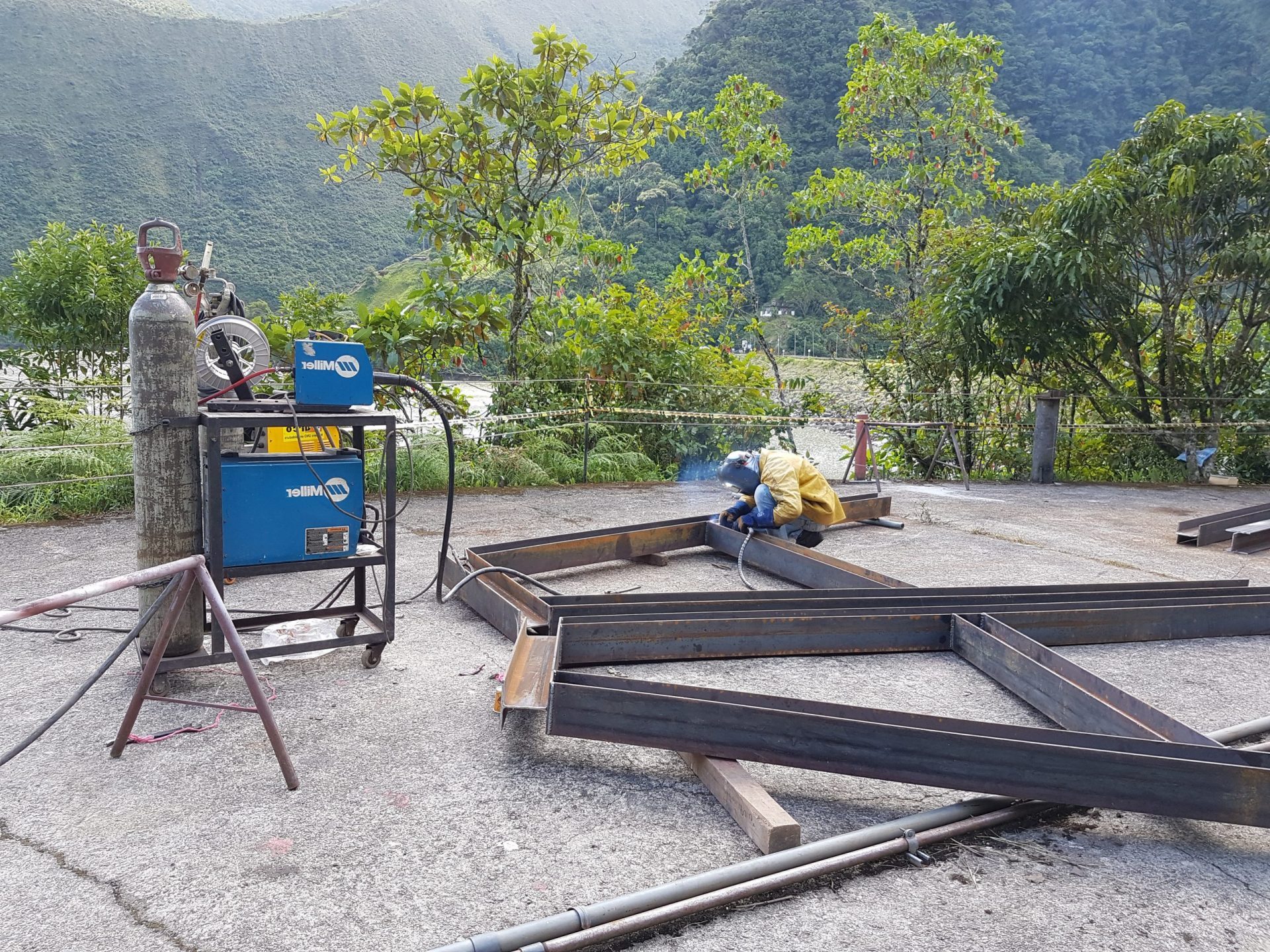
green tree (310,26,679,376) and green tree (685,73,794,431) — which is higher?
green tree (685,73,794,431)

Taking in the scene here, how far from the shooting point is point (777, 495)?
6.79m

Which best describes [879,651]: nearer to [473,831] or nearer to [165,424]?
[473,831]

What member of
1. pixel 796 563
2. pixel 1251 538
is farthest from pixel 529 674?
pixel 1251 538

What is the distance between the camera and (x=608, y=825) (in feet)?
9.74

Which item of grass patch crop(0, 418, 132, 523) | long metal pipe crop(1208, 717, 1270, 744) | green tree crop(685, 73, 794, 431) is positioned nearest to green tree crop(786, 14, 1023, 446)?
green tree crop(685, 73, 794, 431)

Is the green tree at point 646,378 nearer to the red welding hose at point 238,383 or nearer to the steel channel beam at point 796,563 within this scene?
the steel channel beam at point 796,563

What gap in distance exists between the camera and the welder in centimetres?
679

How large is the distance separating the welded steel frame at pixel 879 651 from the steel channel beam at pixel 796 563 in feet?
0.05

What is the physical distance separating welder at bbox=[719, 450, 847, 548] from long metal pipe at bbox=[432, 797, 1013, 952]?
149 inches

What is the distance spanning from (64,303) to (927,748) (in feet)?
34.5

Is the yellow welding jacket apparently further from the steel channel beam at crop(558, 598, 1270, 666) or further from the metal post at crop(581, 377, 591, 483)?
the metal post at crop(581, 377, 591, 483)

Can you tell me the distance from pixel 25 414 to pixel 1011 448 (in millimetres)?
12832

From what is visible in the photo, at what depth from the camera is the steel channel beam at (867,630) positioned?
4461 millimetres

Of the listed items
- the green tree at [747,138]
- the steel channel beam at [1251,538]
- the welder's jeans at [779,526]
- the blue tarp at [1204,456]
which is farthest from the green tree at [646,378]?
the blue tarp at [1204,456]
